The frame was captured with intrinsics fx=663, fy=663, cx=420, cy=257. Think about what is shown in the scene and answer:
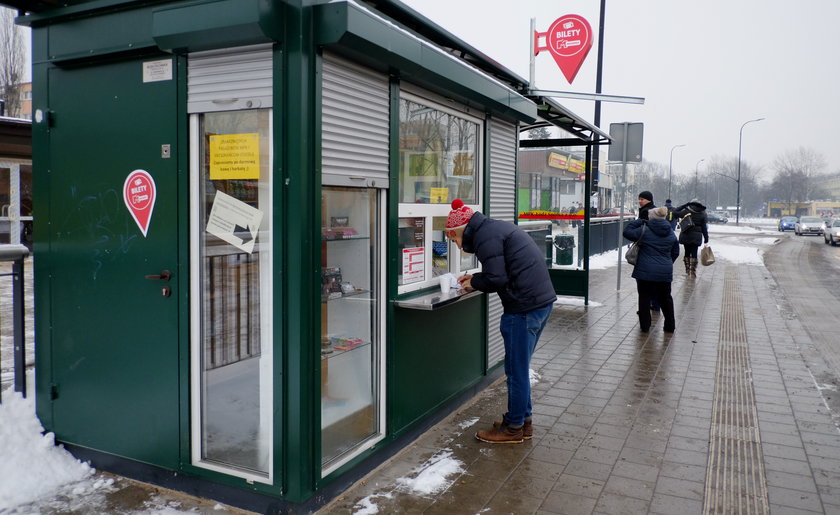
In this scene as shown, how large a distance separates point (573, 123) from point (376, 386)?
586cm

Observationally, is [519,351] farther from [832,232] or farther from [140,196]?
[832,232]

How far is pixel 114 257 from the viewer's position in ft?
13.4

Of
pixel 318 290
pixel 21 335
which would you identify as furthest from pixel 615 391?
pixel 21 335

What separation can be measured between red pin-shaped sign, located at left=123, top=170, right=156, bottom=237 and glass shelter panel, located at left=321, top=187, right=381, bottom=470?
1.06m

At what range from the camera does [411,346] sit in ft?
15.8

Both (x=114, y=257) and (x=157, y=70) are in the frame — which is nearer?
(x=157, y=70)

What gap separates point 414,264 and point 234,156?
5.77 ft

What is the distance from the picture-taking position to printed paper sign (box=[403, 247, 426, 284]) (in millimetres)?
4902

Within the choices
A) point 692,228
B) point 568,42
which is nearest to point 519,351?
point 568,42

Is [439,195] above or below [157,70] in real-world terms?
below

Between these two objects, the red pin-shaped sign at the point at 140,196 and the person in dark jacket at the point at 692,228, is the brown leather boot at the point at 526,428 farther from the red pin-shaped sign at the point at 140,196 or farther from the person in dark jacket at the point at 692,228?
the person in dark jacket at the point at 692,228

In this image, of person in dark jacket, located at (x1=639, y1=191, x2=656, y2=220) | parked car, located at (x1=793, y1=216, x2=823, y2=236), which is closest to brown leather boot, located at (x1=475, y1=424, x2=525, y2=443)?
person in dark jacket, located at (x1=639, y1=191, x2=656, y2=220)

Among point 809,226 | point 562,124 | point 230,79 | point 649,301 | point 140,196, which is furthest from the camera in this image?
point 809,226

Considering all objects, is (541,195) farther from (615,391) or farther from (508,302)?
(508,302)
